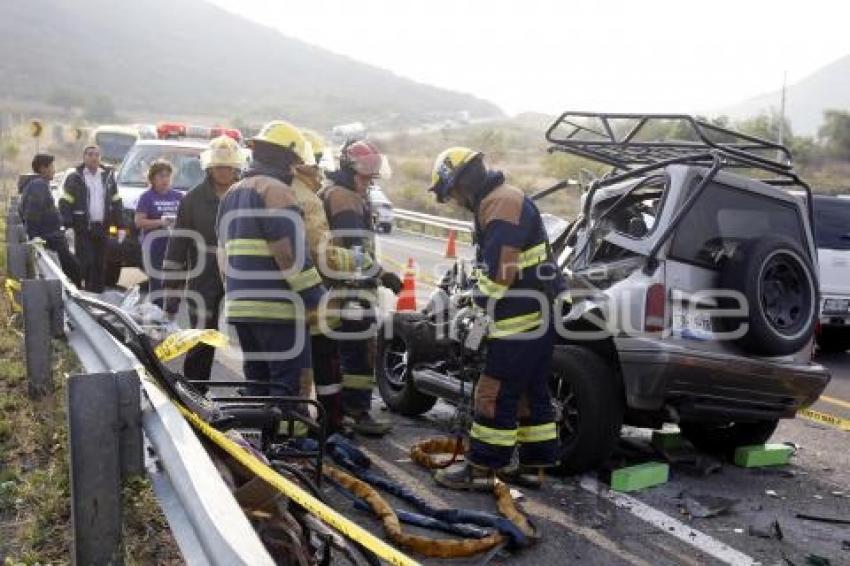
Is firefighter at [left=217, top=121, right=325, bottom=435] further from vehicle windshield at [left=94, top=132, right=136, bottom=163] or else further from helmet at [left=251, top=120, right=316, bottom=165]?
vehicle windshield at [left=94, top=132, right=136, bottom=163]

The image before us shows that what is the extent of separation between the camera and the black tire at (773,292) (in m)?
4.86

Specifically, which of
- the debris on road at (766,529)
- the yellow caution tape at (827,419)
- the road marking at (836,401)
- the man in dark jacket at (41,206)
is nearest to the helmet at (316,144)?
the debris on road at (766,529)

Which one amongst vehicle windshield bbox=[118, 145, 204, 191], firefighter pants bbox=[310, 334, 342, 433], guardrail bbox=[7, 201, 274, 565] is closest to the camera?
guardrail bbox=[7, 201, 274, 565]

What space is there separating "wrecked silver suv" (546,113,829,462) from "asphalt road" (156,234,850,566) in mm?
347

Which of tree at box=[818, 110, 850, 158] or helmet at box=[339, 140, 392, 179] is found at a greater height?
tree at box=[818, 110, 850, 158]

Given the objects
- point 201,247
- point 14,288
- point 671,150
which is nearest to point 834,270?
point 671,150

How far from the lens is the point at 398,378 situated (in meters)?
6.52

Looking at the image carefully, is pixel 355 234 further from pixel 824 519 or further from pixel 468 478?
pixel 824 519

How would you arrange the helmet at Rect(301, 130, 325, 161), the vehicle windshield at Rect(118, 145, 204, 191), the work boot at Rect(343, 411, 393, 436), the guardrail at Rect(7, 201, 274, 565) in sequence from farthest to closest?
the vehicle windshield at Rect(118, 145, 204, 191), the helmet at Rect(301, 130, 325, 161), the work boot at Rect(343, 411, 393, 436), the guardrail at Rect(7, 201, 274, 565)

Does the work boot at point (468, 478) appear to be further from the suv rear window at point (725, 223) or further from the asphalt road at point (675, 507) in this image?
the suv rear window at point (725, 223)

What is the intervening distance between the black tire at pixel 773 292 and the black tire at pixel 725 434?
71cm

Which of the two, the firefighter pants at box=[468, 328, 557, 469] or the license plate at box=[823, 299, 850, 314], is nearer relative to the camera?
the firefighter pants at box=[468, 328, 557, 469]

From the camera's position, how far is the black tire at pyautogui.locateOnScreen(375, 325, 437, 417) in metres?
6.28

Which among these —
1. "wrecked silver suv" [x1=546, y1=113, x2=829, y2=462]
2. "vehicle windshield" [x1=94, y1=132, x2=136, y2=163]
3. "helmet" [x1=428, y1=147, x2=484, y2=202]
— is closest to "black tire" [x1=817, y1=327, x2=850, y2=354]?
"wrecked silver suv" [x1=546, y1=113, x2=829, y2=462]
